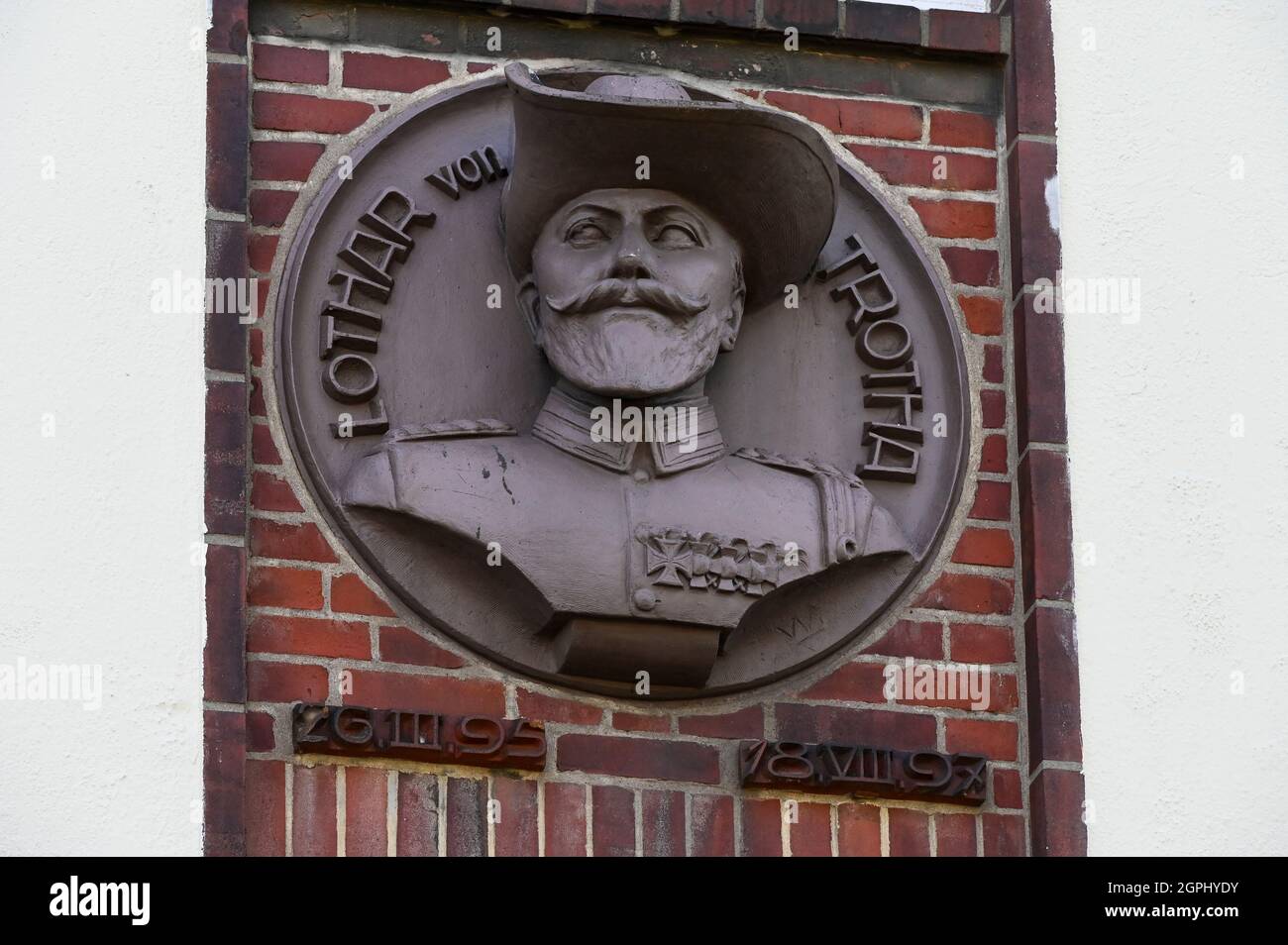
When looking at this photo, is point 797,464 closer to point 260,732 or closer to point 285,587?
point 285,587

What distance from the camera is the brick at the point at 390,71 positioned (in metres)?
6.71

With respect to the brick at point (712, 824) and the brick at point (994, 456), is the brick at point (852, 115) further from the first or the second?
the brick at point (712, 824)

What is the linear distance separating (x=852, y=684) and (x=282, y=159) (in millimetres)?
1386

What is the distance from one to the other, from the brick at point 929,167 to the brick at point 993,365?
323 mm

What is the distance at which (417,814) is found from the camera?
241 inches

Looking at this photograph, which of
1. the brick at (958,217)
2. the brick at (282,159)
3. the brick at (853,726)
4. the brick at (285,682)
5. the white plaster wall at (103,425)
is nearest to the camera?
the white plaster wall at (103,425)

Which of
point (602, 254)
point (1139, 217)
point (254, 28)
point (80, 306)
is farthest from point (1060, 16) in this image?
point (80, 306)

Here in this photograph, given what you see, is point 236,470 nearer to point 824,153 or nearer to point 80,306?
point 80,306

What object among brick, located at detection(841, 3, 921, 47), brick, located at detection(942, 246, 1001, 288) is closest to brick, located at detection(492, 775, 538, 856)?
brick, located at detection(942, 246, 1001, 288)

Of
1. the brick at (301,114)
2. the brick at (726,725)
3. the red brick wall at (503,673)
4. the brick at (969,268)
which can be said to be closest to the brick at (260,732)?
the red brick wall at (503,673)

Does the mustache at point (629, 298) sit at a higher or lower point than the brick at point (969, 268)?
lower

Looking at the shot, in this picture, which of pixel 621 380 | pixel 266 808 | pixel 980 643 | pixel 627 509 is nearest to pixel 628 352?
pixel 621 380

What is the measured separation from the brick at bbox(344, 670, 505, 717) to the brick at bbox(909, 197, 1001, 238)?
1267mm

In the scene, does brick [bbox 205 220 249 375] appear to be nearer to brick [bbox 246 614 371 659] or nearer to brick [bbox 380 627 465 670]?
brick [bbox 246 614 371 659]
